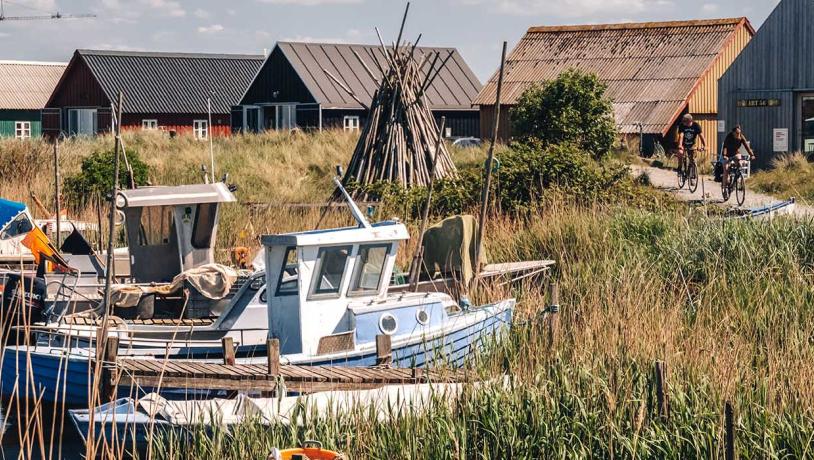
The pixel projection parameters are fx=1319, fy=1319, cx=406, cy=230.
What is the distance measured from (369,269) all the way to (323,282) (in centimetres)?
57

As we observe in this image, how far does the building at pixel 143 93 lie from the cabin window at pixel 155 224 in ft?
126

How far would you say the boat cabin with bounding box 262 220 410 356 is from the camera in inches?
526

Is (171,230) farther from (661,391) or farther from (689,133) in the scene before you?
(689,133)

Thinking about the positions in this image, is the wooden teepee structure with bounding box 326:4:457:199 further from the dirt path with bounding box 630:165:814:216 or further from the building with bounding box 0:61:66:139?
the building with bounding box 0:61:66:139

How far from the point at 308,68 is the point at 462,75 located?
8028mm

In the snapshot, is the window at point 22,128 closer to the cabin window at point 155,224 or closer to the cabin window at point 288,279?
the cabin window at point 155,224

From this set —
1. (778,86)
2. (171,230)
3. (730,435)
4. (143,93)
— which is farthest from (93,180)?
(143,93)

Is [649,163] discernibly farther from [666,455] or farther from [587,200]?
[666,455]

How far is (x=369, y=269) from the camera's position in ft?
45.6

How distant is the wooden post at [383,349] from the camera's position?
1266 cm

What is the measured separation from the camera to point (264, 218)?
22.0m

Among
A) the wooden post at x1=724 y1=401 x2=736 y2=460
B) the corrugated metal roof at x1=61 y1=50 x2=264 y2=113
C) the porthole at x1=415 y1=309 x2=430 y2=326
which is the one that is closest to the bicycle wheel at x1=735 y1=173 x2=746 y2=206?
the porthole at x1=415 y1=309 x2=430 y2=326

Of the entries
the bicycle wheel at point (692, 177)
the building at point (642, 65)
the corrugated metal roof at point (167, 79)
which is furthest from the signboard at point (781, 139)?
the corrugated metal roof at point (167, 79)

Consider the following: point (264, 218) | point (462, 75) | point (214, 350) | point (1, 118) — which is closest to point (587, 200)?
point (264, 218)
